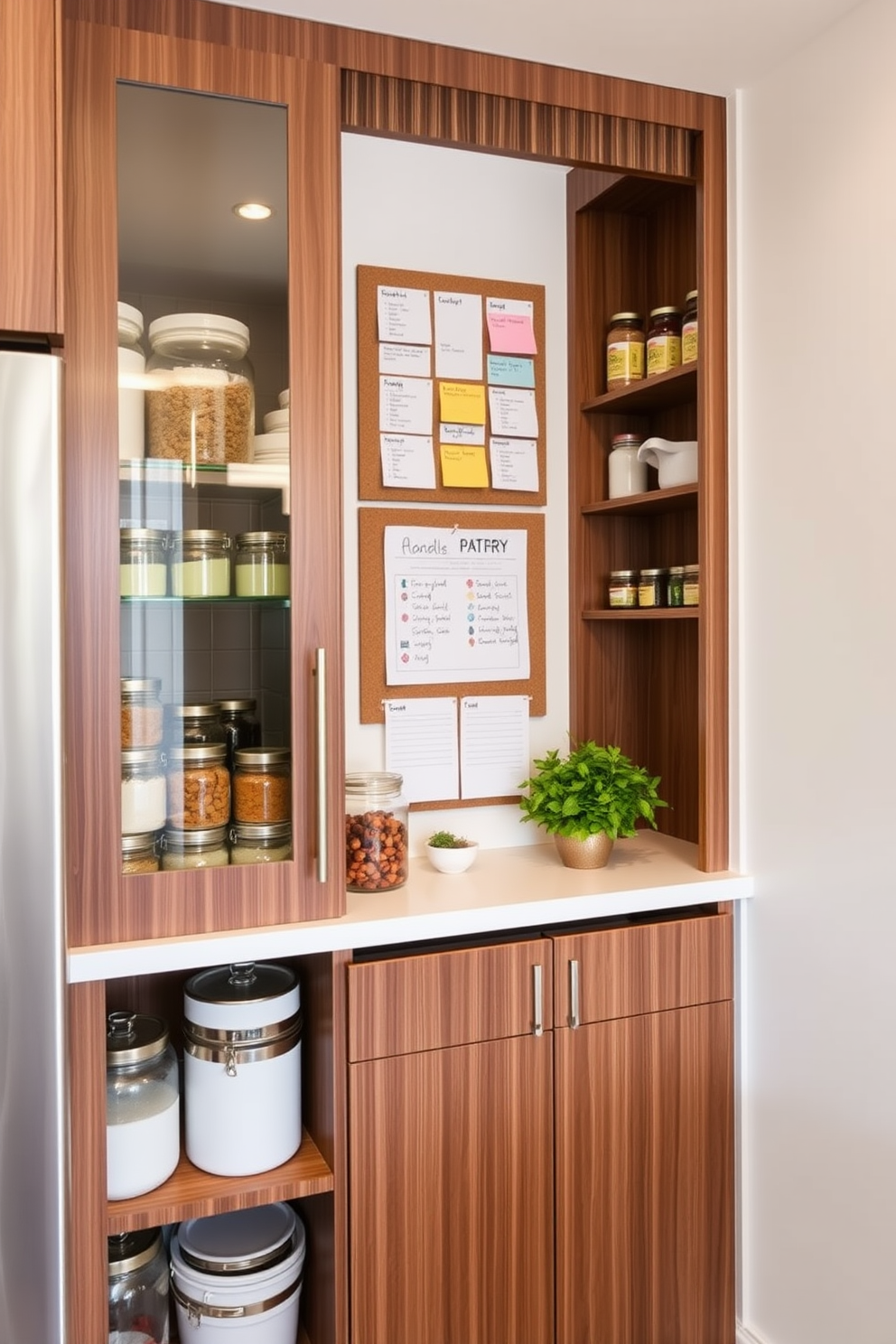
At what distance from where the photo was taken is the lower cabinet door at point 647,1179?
188 centimetres

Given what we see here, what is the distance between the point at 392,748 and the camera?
2205mm

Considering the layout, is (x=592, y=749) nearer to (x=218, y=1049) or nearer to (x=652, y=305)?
(x=218, y=1049)

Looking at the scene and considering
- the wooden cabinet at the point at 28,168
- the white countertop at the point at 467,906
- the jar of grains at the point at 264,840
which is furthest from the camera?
the jar of grains at the point at 264,840

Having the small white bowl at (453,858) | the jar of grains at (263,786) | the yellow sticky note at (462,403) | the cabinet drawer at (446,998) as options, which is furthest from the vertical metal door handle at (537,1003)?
the yellow sticky note at (462,403)

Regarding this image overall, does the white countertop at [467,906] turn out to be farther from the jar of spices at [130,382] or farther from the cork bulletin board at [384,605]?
the jar of spices at [130,382]

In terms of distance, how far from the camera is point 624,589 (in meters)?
2.29

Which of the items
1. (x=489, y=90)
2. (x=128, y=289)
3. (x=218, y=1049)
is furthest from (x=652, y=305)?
(x=218, y=1049)

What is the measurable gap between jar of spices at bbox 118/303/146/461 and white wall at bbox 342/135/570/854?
0.55 meters

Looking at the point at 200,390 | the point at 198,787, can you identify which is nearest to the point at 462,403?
the point at 200,390

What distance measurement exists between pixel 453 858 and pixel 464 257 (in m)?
1.26

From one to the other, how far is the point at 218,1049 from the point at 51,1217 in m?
0.57

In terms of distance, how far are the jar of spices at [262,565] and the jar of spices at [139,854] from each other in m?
0.41

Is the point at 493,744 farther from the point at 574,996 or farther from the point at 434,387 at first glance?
the point at 434,387

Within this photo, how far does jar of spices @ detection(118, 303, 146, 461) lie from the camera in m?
1.61
